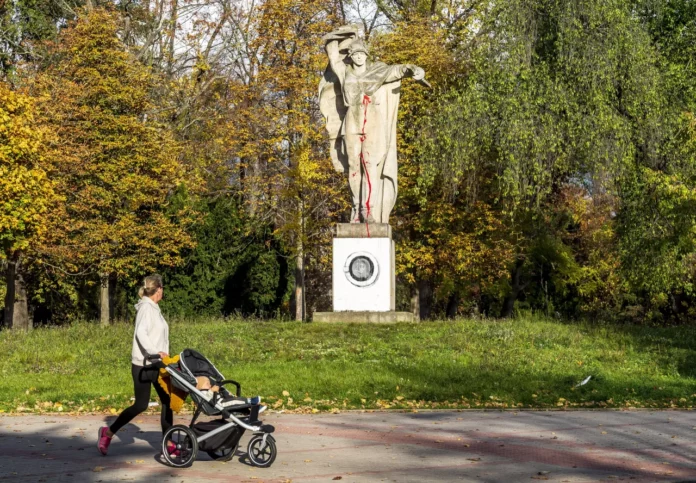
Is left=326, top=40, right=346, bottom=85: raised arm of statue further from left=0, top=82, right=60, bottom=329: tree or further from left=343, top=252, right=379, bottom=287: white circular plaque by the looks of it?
left=0, top=82, right=60, bottom=329: tree

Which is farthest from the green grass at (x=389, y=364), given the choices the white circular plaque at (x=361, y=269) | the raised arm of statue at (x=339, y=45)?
the raised arm of statue at (x=339, y=45)

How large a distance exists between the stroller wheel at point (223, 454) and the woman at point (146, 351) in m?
0.53

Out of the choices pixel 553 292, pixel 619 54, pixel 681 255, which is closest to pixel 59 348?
pixel 681 255

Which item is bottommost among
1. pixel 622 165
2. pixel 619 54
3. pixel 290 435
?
pixel 290 435

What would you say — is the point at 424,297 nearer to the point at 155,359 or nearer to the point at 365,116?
the point at 365,116

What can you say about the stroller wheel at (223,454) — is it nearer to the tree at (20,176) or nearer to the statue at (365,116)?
the statue at (365,116)

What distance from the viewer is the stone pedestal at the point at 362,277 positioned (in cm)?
2112

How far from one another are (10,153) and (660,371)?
18.0 metres

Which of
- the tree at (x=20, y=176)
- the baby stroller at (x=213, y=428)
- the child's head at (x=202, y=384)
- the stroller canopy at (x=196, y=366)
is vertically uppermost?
the tree at (x=20, y=176)

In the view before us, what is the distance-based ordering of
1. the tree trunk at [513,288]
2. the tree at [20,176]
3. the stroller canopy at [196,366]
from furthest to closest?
1. the tree trunk at [513,288]
2. the tree at [20,176]
3. the stroller canopy at [196,366]

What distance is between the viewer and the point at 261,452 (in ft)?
30.7

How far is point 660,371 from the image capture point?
17391 millimetres

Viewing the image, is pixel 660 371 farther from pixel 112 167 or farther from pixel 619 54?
pixel 112 167

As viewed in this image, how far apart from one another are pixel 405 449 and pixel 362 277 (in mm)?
10903
